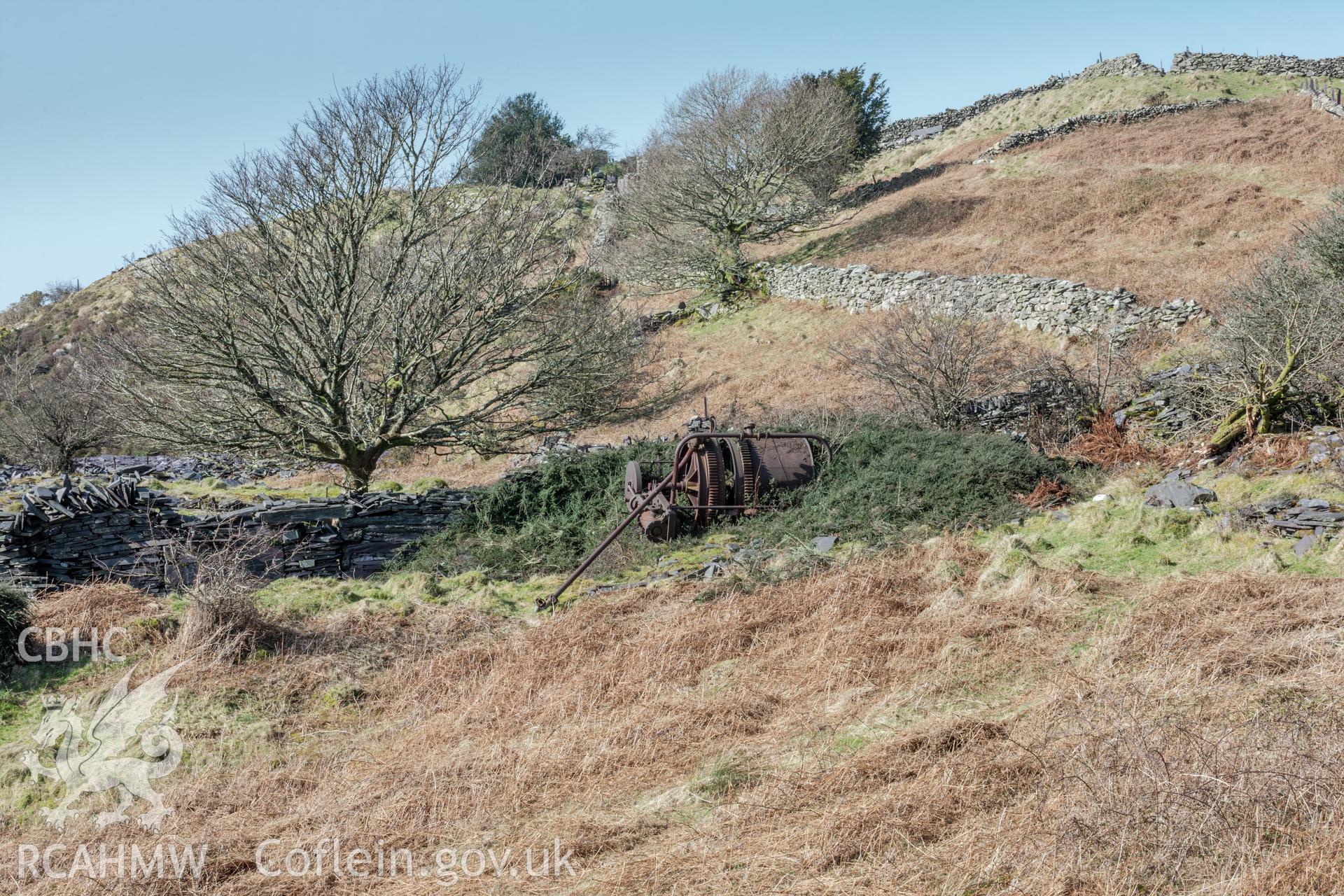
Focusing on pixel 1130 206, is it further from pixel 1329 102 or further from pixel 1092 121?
pixel 1092 121

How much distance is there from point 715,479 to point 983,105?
141 feet

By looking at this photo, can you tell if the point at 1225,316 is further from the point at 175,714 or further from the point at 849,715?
the point at 175,714

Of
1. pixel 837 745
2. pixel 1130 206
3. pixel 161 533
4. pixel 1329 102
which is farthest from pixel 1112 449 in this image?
pixel 1329 102

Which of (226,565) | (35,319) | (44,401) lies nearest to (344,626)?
(226,565)

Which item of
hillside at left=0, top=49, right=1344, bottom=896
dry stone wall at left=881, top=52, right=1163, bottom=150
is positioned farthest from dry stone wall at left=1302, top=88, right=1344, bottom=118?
hillside at left=0, top=49, right=1344, bottom=896

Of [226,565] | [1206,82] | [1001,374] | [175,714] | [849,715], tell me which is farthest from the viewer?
[1206,82]

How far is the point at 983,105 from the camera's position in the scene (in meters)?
45.1

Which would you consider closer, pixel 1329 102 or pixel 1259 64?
pixel 1329 102

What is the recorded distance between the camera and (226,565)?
768 cm

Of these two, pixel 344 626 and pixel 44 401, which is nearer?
pixel 344 626

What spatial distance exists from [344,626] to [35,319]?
172 ft

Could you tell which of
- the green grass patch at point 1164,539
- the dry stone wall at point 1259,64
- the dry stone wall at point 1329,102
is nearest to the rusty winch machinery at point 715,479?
the green grass patch at point 1164,539

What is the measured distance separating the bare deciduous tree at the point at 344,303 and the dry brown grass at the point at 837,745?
725 centimetres

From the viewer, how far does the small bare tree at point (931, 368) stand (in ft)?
45.0
